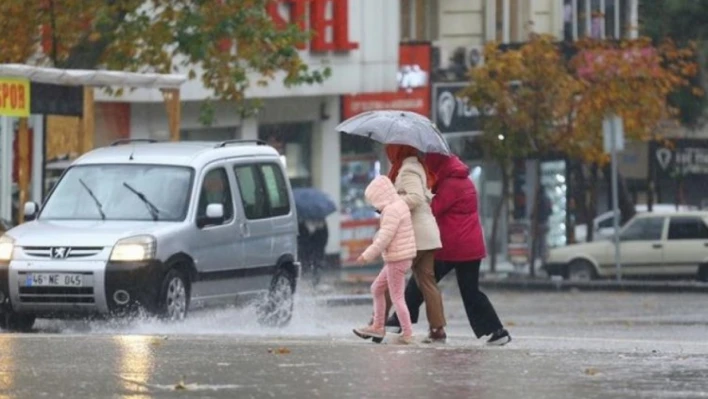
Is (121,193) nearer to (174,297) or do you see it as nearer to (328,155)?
(174,297)

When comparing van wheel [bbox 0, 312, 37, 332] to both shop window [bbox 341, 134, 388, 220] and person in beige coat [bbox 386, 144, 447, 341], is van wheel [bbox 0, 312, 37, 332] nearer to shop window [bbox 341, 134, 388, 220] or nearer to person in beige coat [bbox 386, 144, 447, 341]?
person in beige coat [bbox 386, 144, 447, 341]

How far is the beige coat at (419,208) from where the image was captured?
1447cm

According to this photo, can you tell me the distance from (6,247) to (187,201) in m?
1.81

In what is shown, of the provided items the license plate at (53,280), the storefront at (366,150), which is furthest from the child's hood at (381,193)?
the storefront at (366,150)

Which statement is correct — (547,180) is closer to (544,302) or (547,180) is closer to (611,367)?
(544,302)

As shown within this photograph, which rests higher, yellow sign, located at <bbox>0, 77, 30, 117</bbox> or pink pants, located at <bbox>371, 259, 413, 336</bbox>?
yellow sign, located at <bbox>0, 77, 30, 117</bbox>

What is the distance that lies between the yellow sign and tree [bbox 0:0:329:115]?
2.63 m

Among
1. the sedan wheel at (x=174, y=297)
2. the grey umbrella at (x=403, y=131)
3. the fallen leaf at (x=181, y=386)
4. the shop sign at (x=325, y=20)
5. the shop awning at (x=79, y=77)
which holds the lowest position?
the sedan wheel at (x=174, y=297)

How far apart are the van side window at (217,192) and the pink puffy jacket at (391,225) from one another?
15.7ft

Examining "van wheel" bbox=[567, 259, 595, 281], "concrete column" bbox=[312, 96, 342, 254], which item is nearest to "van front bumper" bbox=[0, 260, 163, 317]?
"van wheel" bbox=[567, 259, 595, 281]

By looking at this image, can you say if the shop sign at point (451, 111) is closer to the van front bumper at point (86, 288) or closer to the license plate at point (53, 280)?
the van front bumper at point (86, 288)

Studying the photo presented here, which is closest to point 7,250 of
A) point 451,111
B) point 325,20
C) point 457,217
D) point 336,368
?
point 457,217

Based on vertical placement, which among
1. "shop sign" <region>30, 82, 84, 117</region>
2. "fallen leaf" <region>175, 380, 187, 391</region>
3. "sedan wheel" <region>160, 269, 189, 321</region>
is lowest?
"sedan wheel" <region>160, 269, 189, 321</region>

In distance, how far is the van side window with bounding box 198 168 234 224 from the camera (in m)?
19.0
